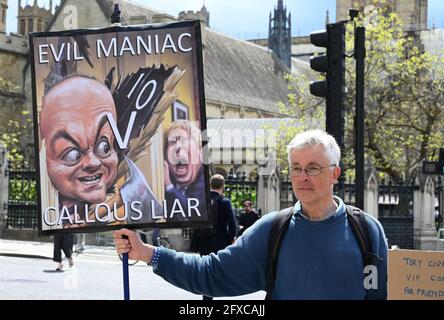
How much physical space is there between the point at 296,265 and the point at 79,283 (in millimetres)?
11667

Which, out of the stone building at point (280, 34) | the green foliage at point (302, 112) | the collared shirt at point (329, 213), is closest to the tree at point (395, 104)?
the green foliage at point (302, 112)

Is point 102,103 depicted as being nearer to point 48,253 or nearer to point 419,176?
point 48,253

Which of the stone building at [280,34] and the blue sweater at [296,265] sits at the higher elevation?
the stone building at [280,34]

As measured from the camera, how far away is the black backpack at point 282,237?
3822mm

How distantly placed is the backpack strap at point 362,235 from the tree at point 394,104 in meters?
28.1

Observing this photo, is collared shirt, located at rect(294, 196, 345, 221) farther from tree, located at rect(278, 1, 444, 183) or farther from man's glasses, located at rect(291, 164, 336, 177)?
tree, located at rect(278, 1, 444, 183)

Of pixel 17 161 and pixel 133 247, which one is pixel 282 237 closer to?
pixel 133 247

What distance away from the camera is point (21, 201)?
2847 centimetres

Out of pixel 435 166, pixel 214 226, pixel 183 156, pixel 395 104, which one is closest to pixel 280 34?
pixel 395 104

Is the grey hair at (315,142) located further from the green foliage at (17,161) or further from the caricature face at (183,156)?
the green foliage at (17,161)

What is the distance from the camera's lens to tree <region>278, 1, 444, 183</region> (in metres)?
32.3

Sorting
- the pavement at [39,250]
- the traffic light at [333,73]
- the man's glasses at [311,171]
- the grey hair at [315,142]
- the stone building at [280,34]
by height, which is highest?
the stone building at [280,34]
